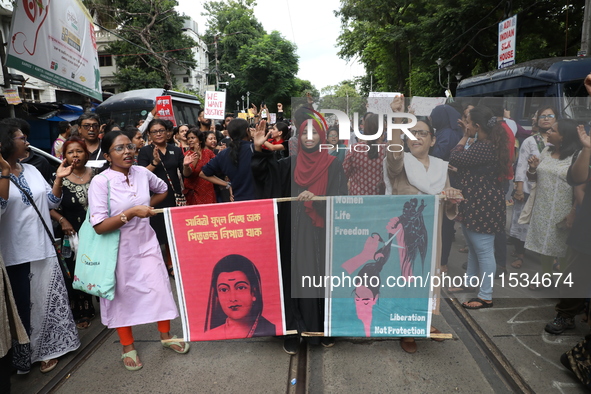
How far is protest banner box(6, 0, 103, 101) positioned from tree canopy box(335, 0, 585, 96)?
1155cm

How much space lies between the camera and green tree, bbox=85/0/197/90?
1043 inches

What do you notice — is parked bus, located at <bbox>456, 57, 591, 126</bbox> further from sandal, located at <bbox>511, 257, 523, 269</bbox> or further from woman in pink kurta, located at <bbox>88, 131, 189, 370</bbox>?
woman in pink kurta, located at <bbox>88, 131, 189, 370</bbox>

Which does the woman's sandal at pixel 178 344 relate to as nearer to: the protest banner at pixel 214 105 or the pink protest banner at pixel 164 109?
the pink protest banner at pixel 164 109

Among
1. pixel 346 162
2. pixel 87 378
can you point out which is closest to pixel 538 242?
pixel 346 162

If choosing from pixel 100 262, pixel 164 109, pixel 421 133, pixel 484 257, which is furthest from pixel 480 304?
→ pixel 164 109

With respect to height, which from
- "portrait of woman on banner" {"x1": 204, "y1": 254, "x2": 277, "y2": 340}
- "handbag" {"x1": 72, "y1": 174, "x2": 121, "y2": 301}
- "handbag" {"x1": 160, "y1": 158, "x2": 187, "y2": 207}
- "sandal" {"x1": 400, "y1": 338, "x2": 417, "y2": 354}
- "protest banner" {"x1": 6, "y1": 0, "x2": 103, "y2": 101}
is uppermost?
"protest banner" {"x1": 6, "y1": 0, "x2": 103, "y2": 101}

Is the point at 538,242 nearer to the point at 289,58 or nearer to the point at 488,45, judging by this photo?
the point at 488,45

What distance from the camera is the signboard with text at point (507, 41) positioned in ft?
39.7

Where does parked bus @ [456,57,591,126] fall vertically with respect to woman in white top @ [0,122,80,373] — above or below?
above

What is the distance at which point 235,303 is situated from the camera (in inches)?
125

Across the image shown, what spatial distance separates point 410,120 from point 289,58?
47.4 meters

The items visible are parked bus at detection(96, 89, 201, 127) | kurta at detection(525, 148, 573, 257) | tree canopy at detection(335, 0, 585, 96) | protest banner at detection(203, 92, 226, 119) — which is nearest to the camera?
kurta at detection(525, 148, 573, 257)

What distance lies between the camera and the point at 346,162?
135 inches

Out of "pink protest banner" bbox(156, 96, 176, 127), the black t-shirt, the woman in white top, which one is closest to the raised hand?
the woman in white top
